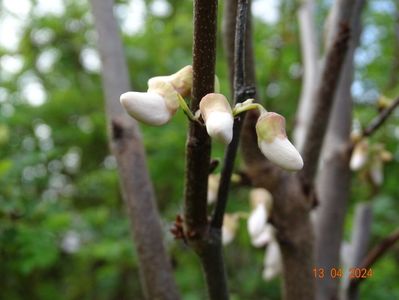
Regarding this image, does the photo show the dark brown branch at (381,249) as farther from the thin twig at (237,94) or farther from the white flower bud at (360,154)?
the thin twig at (237,94)

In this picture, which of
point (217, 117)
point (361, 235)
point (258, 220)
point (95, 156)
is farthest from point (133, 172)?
point (95, 156)

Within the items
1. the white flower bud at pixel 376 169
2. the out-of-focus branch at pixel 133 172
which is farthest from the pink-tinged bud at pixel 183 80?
the white flower bud at pixel 376 169

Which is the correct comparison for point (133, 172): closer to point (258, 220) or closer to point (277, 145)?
point (258, 220)

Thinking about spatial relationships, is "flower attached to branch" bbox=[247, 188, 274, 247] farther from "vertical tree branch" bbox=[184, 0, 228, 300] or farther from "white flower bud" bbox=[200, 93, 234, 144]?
"white flower bud" bbox=[200, 93, 234, 144]

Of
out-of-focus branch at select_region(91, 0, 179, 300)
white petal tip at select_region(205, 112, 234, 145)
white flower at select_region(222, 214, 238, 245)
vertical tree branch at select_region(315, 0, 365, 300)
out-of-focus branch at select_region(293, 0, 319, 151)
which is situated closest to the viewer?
white petal tip at select_region(205, 112, 234, 145)

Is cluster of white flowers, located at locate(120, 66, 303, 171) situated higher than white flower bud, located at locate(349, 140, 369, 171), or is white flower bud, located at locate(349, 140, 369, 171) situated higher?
cluster of white flowers, located at locate(120, 66, 303, 171)

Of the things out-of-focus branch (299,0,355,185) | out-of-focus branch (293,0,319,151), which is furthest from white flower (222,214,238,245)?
out-of-focus branch (293,0,319,151)
